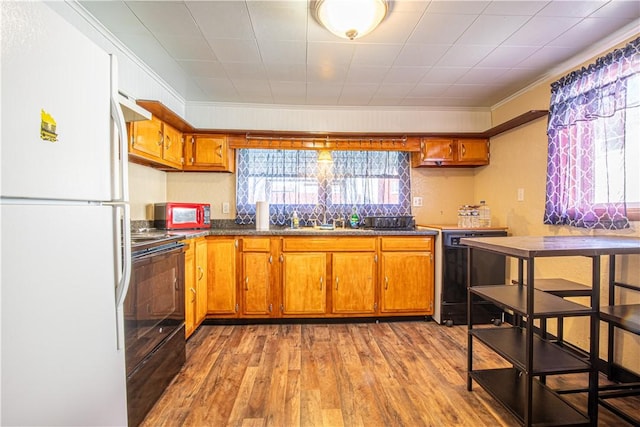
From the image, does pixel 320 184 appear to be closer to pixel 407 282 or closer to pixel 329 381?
pixel 407 282

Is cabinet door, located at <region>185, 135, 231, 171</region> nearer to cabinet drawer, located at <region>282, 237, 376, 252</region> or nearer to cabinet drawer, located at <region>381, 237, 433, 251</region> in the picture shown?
cabinet drawer, located at <region>282, 237, 376, 252</region>

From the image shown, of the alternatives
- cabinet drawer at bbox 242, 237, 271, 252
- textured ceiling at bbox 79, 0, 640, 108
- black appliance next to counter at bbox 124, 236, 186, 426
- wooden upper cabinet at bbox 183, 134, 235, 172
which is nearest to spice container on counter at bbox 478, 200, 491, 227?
textured ceiling at bbox 79, 0, 640, 108

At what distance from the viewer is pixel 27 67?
31.8 inches

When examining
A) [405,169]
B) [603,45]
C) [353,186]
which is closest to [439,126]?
[405,169]

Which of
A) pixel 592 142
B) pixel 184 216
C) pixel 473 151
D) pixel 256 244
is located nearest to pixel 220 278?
pixel 256 244

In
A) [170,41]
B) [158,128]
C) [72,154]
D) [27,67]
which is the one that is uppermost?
[170,41]

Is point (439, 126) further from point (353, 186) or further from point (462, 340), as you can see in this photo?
point (462, 340)

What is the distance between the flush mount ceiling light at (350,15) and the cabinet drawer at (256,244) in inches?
74.3

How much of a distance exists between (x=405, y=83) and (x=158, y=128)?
226 cm

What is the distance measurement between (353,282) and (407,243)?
677mm

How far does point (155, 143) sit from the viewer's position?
2432 millimetres

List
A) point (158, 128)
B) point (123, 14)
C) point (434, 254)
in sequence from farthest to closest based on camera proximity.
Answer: point (434, 254)
point (158, 128)
point (123, 14)

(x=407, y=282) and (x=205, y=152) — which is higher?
(x=205, y=152)

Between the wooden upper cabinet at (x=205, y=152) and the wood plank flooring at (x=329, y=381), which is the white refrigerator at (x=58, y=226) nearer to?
the wood plank flooring at (x=329, y=381)
